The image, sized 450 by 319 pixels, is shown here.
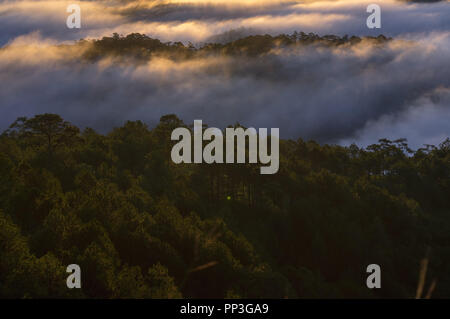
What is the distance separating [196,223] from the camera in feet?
131

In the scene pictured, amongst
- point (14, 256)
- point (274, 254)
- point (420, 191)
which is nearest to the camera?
point (14, 256)

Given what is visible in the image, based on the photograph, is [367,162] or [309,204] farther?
[367,162]

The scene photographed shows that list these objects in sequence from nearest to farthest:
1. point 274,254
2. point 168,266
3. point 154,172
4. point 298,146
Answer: point 168,266 → point 274,254 → point 154,172 → point 298,146

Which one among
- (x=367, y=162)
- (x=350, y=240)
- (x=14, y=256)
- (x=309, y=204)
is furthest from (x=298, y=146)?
(x=14, y=256)

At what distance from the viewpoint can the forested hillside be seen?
26.8 m

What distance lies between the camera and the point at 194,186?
6041cm

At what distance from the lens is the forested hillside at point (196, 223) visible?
1055 inches

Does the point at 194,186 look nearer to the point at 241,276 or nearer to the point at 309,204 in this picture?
the point at 309,204

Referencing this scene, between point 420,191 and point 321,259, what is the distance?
49120mm

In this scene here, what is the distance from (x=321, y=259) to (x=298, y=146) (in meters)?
50.0

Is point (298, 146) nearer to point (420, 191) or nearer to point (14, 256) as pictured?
point (420, 191)
